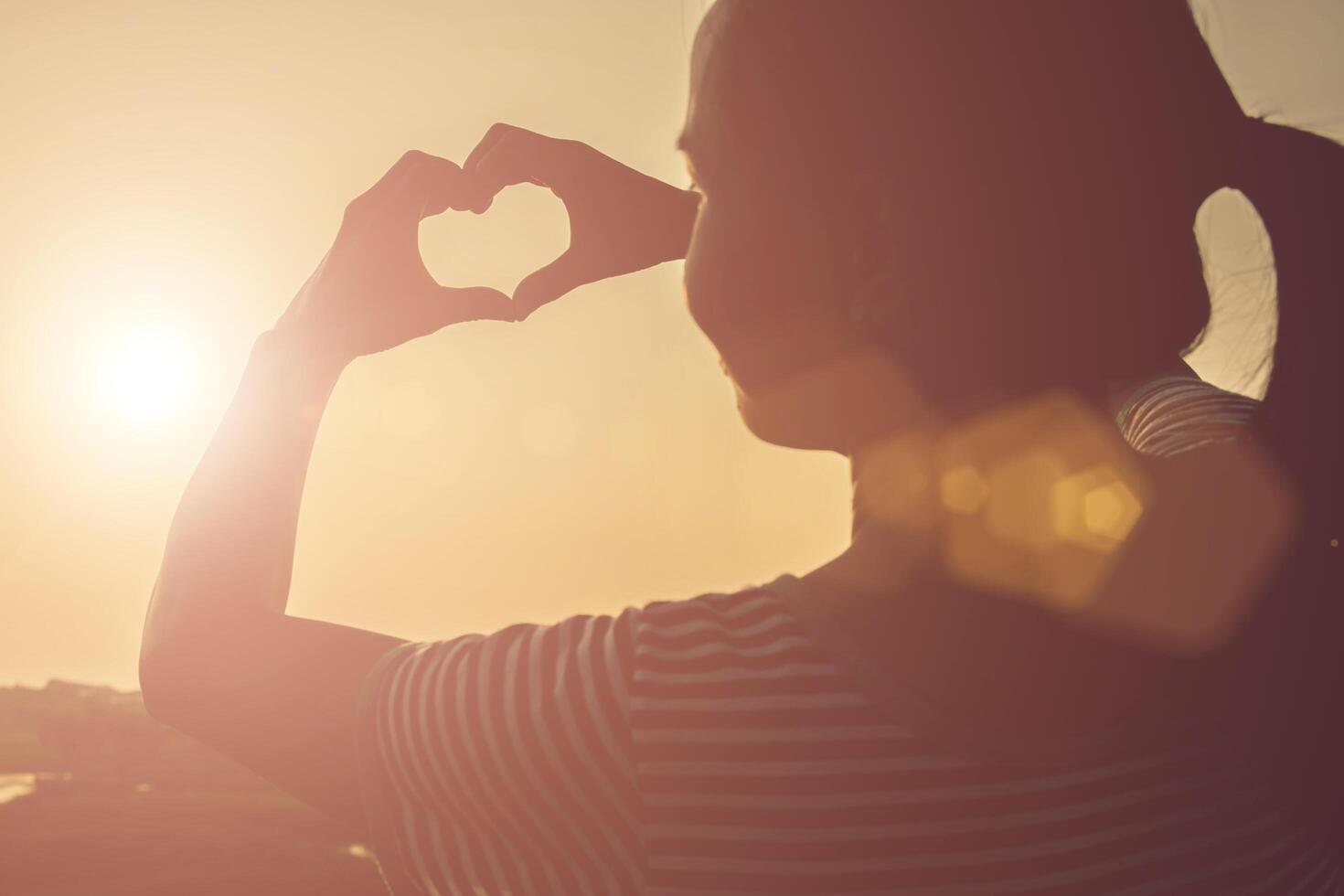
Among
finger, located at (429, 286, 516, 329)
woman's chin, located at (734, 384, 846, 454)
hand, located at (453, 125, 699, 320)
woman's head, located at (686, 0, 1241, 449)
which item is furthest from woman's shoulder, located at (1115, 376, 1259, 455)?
finger, located at (429, 286, 516, 329)

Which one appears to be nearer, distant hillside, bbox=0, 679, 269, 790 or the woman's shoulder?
the woman's shoulder

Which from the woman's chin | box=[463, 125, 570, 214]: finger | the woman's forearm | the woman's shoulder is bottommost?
the woman's shoulder

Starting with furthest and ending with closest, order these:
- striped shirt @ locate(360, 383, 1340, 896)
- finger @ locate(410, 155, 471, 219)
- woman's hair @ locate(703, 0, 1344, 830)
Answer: finger @ locate(410, 155, 471, 219)
woman's hair @ locate(703, 0, 1344, 830)
striped shirt @ locate(360, 383, 1340, 896)

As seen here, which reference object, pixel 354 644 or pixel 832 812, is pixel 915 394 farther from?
pixel 354 644

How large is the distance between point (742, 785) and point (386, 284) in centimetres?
102

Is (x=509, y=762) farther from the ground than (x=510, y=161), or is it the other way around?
(x=510, y=161)

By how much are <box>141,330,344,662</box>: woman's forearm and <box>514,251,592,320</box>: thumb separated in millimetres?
352

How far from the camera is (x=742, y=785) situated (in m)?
0.92

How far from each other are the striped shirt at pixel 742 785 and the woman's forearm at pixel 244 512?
0.33 m

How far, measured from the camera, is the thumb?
1.58m

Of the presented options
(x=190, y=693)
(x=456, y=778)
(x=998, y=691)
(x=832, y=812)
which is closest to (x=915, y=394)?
(x=998, y=691)

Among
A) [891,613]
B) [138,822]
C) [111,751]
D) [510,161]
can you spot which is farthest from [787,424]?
[111,751]

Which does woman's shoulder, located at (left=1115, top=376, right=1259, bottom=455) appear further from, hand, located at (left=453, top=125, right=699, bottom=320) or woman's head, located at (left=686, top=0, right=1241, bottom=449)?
hand, located at (left=453, top=125, right=699, bottom=320)

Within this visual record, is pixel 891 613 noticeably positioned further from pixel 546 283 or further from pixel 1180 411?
pixel 546 283
